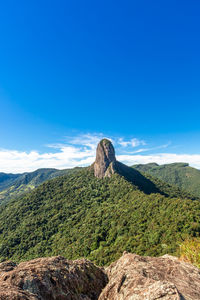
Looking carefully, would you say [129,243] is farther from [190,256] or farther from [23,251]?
[23,251]

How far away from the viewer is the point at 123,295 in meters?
5.88

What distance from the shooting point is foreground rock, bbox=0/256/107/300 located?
194 inches

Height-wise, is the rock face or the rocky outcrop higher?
the rock face

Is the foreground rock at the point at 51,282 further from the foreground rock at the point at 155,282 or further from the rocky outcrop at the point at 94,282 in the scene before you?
the foreground rock at the point at 155,282

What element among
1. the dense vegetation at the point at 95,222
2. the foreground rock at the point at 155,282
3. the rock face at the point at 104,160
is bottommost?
the dense vegetation at the point at 95,222

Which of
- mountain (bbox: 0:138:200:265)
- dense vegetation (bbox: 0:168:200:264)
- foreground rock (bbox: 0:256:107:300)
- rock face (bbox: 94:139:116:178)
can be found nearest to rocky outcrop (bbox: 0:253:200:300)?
foreground rock (bbox: 0:256:107:300)

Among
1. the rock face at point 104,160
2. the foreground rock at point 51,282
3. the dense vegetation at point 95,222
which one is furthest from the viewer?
the rock face at point 104,160

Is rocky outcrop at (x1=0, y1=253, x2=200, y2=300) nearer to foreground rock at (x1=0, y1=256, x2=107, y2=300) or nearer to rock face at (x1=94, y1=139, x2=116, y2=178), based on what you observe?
foreground rock at (x1=0, y1=256, x2=107, y2=300)

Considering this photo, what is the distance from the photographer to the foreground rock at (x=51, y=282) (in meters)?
4.94

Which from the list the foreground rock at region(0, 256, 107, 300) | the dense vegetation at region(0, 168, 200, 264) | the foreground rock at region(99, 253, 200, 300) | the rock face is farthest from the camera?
the rock face

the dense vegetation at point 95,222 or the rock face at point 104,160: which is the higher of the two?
the rock face at point 104,160

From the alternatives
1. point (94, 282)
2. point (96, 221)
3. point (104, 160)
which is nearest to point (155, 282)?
point (94, 282)

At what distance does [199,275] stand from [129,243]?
58.5 meters

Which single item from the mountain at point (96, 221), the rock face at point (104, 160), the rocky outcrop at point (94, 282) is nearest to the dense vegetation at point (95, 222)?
the mountain at point (96, 221)
